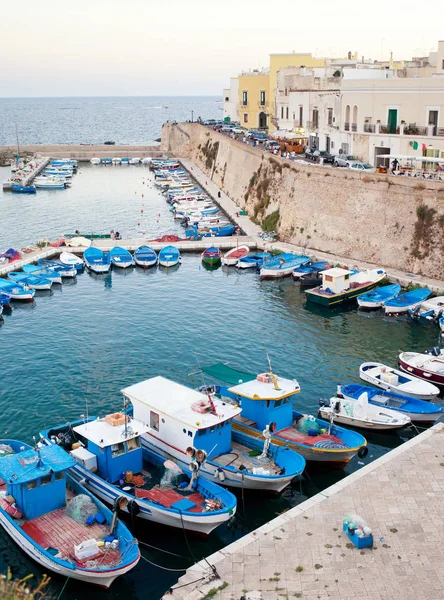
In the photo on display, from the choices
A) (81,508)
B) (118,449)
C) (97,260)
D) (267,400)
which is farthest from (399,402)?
(97,260)

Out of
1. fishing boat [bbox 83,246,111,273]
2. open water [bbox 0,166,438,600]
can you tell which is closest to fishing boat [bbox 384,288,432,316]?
open water [bbox 0,166,438,600]

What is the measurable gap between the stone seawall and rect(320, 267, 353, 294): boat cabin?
178 inches

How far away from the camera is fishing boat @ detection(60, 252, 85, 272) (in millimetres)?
43888

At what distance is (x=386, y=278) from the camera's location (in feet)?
127

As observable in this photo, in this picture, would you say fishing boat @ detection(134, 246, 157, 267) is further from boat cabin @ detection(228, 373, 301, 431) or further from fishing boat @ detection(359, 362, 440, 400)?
boat cabin @ detection(228, 373, 301, 431)

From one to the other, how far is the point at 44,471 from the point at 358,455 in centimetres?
1017

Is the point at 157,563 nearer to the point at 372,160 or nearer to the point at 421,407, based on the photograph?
the point at 421,407

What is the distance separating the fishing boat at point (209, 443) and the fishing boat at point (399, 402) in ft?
18.0

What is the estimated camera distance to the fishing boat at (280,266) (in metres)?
41.7

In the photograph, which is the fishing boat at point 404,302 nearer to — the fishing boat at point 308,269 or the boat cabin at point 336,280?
the boat cabin at point 336,280

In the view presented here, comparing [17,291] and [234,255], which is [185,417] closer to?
[17,291]

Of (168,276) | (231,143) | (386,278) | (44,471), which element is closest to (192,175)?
(231,143)

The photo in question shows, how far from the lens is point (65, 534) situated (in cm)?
1698

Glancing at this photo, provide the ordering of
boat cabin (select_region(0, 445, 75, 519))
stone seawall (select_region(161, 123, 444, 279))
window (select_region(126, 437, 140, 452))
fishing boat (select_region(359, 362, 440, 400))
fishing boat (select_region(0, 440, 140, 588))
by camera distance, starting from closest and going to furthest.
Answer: fishing boat (select_region(0, 440, 140, 588)), boat cabin (select_region(0, 445, 75, 519)), window (select_region(126, 437, 140, 452)), fishing boat (select_region(359, 362, 440, 400)), stone seawall (select_region(161, 123, 444, 279))
